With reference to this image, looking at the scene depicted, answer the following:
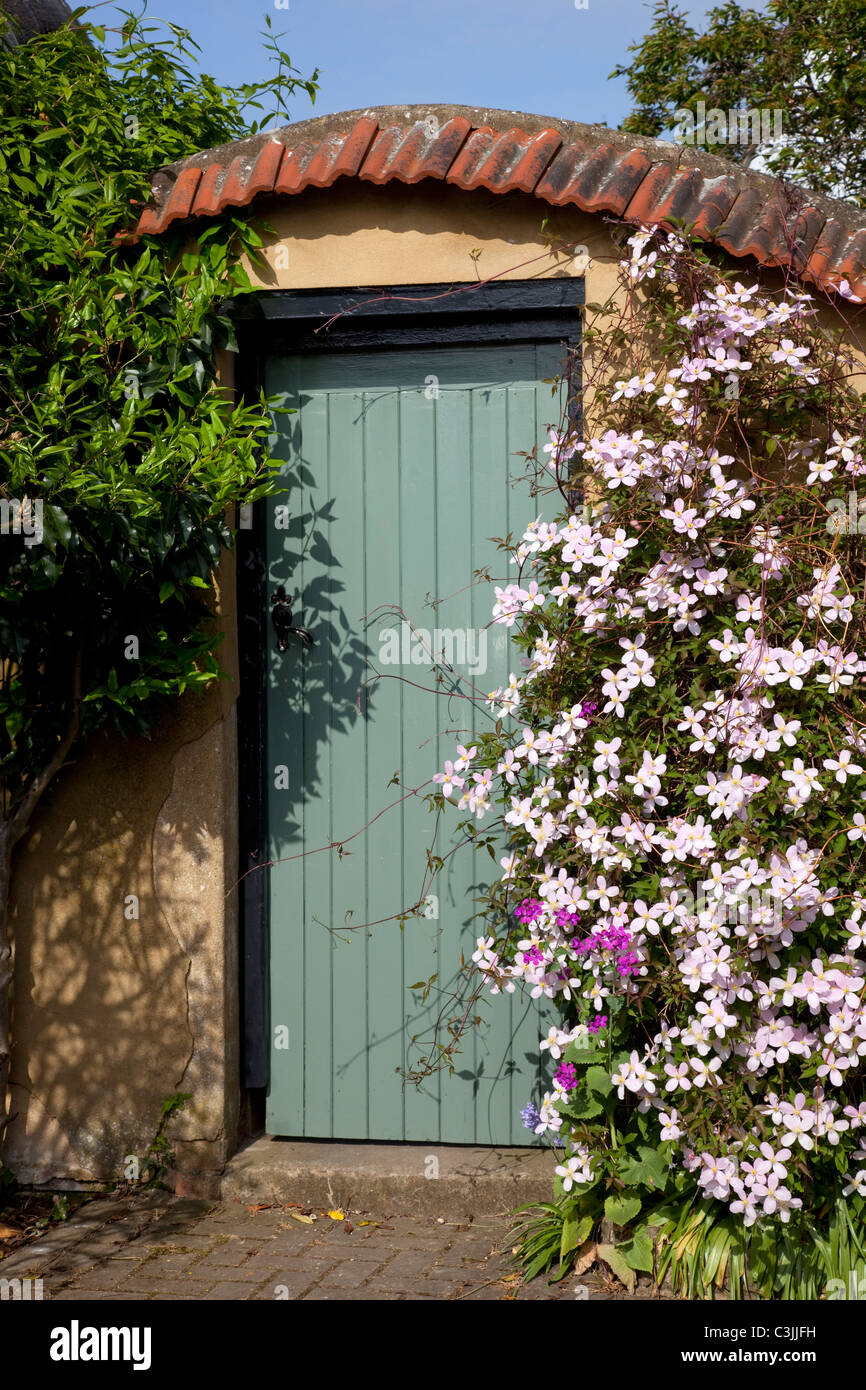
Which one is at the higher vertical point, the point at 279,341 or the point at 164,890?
the point at 279,341

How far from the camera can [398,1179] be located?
11.8 feet

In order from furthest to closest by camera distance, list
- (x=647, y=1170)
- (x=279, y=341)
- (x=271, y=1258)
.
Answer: (x=279, y=341)
(x=271, y=1258)
(x=647, y=1170)

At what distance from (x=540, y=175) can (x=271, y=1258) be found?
3504 millimetres

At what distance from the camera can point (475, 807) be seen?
3.21 meters

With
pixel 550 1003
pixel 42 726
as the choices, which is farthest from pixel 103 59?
pixel 550 1003

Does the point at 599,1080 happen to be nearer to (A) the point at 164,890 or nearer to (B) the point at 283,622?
(A) the point at 164,890

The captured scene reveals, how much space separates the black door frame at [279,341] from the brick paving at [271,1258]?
53 cm

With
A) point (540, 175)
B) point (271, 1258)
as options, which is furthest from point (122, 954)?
point (540, 175)

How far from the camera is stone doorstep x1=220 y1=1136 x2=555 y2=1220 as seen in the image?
11.7ft

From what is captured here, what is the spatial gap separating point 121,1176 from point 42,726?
5.26 ft

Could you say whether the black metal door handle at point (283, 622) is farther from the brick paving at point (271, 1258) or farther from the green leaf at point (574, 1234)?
the green leaf at point (574, 1234)

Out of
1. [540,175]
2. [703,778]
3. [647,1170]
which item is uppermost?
[540,175]

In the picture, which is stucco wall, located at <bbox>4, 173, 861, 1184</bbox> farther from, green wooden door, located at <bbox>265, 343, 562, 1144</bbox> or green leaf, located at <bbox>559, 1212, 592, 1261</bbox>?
green leaf, located at <bbox>559, 1212, 592, 1261</bbox>
